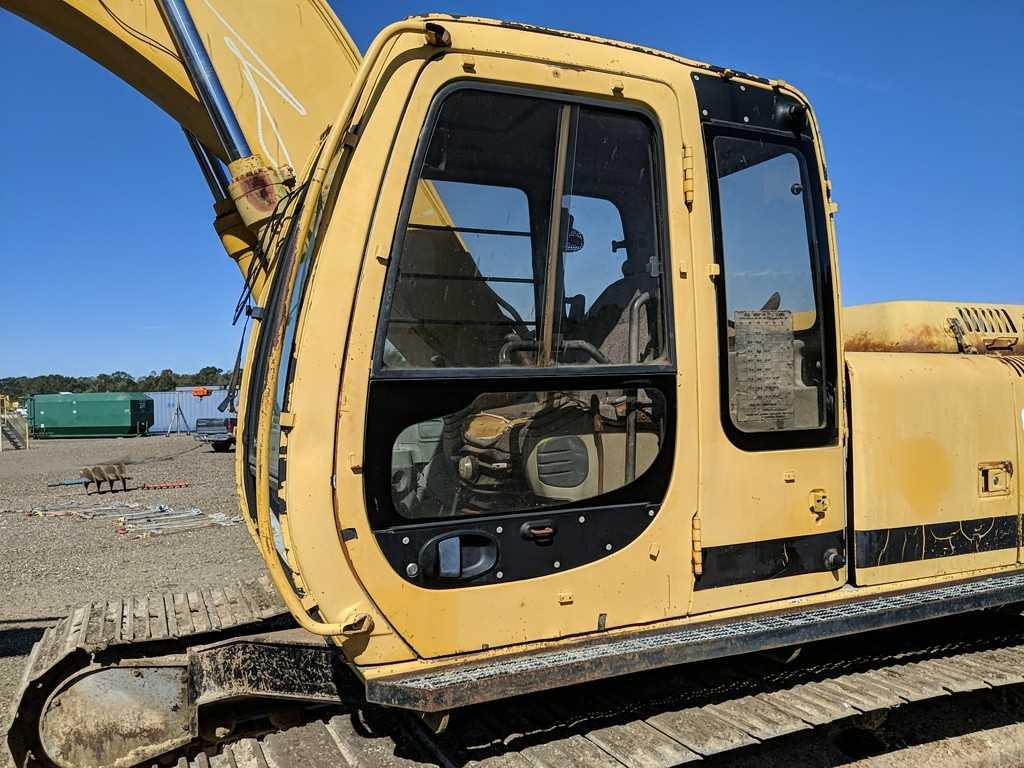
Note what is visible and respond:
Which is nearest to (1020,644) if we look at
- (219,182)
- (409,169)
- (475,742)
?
(475,742)

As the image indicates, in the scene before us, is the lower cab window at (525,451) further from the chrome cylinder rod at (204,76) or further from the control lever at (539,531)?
the chrome cylinder rod at (204,76)

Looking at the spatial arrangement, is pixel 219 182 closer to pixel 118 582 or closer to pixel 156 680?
pixel 156 680

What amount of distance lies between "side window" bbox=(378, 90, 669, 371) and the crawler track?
1219mm

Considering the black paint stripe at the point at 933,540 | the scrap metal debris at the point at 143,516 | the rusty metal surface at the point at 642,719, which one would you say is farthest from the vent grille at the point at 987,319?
the scrap metal debris at the point at 143,516

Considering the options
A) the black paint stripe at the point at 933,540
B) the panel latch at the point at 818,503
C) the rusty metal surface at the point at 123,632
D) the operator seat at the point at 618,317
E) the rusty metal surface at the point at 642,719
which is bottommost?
the rusty metal surface at the point at 642,719

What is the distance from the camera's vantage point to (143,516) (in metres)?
12.1

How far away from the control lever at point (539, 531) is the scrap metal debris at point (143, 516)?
940cm

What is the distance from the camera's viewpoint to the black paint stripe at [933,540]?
328 centimetres

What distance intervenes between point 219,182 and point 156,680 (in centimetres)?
219

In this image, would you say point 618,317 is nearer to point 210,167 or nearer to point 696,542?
point 696,542

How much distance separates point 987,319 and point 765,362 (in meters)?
1.95

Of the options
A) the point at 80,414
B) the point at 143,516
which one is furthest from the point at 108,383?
the point at 143,516

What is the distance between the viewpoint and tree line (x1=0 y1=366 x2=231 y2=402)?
234ft

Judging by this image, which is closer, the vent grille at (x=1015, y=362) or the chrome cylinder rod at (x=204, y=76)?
the chrome cylinder rod at (x=204, y=76)
